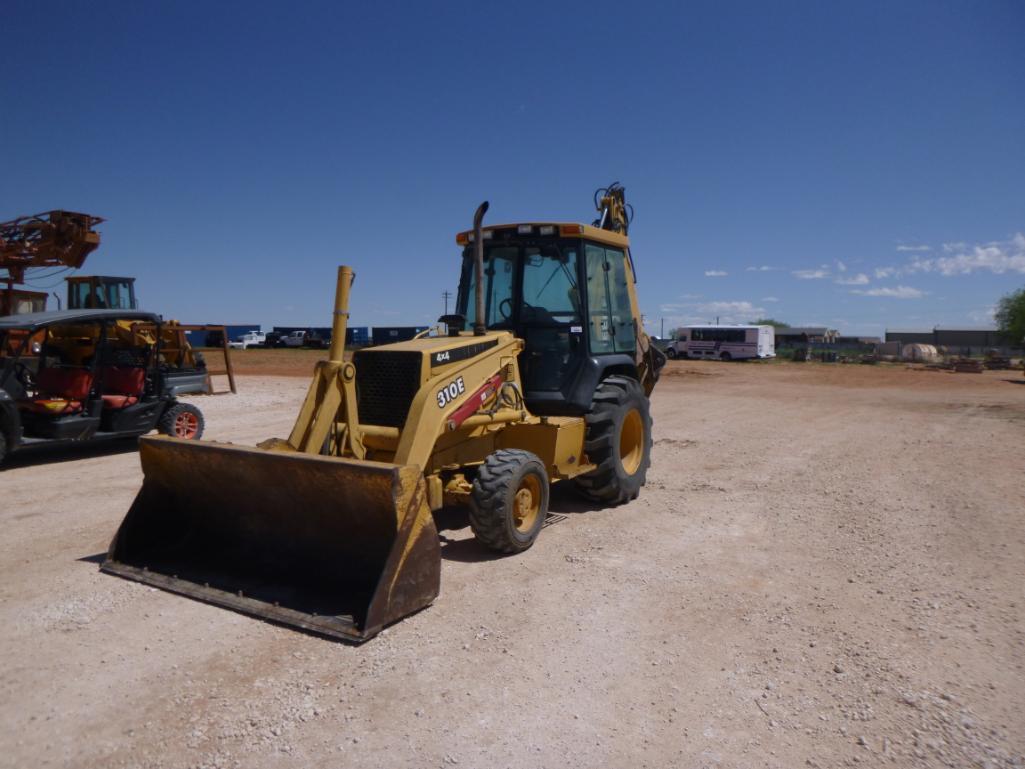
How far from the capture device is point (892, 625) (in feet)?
14.6

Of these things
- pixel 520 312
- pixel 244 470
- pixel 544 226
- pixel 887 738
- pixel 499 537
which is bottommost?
pixel 887 738

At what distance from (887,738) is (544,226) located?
16.2 feet

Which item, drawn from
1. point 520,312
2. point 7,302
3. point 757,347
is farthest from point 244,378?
point 757,347

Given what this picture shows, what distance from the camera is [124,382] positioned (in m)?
10.5

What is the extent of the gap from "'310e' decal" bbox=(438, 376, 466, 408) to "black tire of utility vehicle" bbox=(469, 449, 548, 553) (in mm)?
538

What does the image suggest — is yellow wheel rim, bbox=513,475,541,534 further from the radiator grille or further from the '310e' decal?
the radiator grille

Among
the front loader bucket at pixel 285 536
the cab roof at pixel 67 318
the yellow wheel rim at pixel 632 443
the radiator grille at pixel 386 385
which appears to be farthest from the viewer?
the cab roof at pixel 67 318

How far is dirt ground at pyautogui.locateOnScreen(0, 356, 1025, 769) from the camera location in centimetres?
320

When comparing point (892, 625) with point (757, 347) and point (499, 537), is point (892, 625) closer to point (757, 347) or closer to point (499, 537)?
point (499, 537)

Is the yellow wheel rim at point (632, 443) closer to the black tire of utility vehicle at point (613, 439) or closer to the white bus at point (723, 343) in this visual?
the black tire of utility vehicle at point (613, 439)

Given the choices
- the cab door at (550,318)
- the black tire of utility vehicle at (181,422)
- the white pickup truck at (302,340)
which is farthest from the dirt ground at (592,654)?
the white pickup truck at (302,340)

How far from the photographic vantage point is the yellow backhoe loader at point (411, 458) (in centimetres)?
452

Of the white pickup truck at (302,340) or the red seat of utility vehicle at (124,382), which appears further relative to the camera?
the white pickup truck at (302,340)

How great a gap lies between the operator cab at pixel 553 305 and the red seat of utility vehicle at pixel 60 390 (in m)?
5.76
